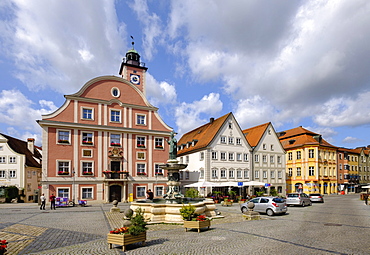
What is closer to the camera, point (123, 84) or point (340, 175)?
point (123, 84)

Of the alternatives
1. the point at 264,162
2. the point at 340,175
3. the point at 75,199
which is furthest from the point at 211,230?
the point at 340,175

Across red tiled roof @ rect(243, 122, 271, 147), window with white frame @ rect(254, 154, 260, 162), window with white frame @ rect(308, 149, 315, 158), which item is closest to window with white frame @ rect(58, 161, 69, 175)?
window with white frame @ rect(254, 154, 260, 162)

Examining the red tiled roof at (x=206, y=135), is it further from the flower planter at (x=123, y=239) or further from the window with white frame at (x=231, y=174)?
the flower planter at (x=123, y=239)

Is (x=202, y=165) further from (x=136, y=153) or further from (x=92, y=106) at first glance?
(x=92, y=106)

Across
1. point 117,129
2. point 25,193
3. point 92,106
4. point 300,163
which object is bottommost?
point 25,193

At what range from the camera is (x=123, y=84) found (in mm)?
39281

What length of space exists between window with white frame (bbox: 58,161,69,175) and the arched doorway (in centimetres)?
585

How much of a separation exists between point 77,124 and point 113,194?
9.99 metres

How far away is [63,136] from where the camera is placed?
34688mm

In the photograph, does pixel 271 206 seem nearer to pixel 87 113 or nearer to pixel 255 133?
pixel 87 113

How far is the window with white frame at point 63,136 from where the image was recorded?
34375 mm

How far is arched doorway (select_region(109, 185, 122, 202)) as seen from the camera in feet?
120

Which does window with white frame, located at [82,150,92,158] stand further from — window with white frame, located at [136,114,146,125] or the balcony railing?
window with white frame, located at [136,114,146,125]

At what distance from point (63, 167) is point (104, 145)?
552 cm
